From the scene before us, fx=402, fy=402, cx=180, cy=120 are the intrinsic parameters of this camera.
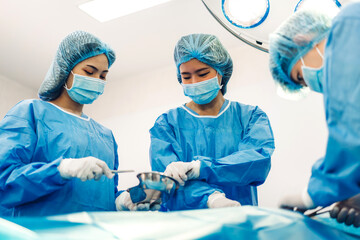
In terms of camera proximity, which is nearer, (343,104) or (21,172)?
(343,104)

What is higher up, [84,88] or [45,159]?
[84,88]

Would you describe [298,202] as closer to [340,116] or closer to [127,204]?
[340,116]

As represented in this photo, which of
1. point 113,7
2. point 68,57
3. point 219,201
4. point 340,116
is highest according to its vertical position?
point 113,7

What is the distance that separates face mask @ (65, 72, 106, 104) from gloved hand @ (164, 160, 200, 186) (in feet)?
1.98

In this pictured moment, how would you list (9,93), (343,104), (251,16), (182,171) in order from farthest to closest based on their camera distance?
(9,93) → (251,16) → (182,171) → (343,104)

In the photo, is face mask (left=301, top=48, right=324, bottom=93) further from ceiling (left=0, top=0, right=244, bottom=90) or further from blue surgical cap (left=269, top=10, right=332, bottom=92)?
ceiling (left=0, top=0, right=244, bottom=90)

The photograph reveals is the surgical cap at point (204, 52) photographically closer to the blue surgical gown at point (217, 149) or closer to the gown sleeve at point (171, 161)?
the blue surgical gown at point (217, 149)

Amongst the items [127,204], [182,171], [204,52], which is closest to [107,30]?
[204,52]

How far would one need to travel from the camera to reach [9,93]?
3.98 meters

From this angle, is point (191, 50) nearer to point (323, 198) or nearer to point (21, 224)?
point (323, 198)

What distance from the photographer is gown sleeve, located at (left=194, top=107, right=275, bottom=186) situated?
1728mm

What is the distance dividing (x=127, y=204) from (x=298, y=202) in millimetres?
833

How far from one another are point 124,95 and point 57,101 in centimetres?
186

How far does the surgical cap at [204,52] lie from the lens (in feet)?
6.67
